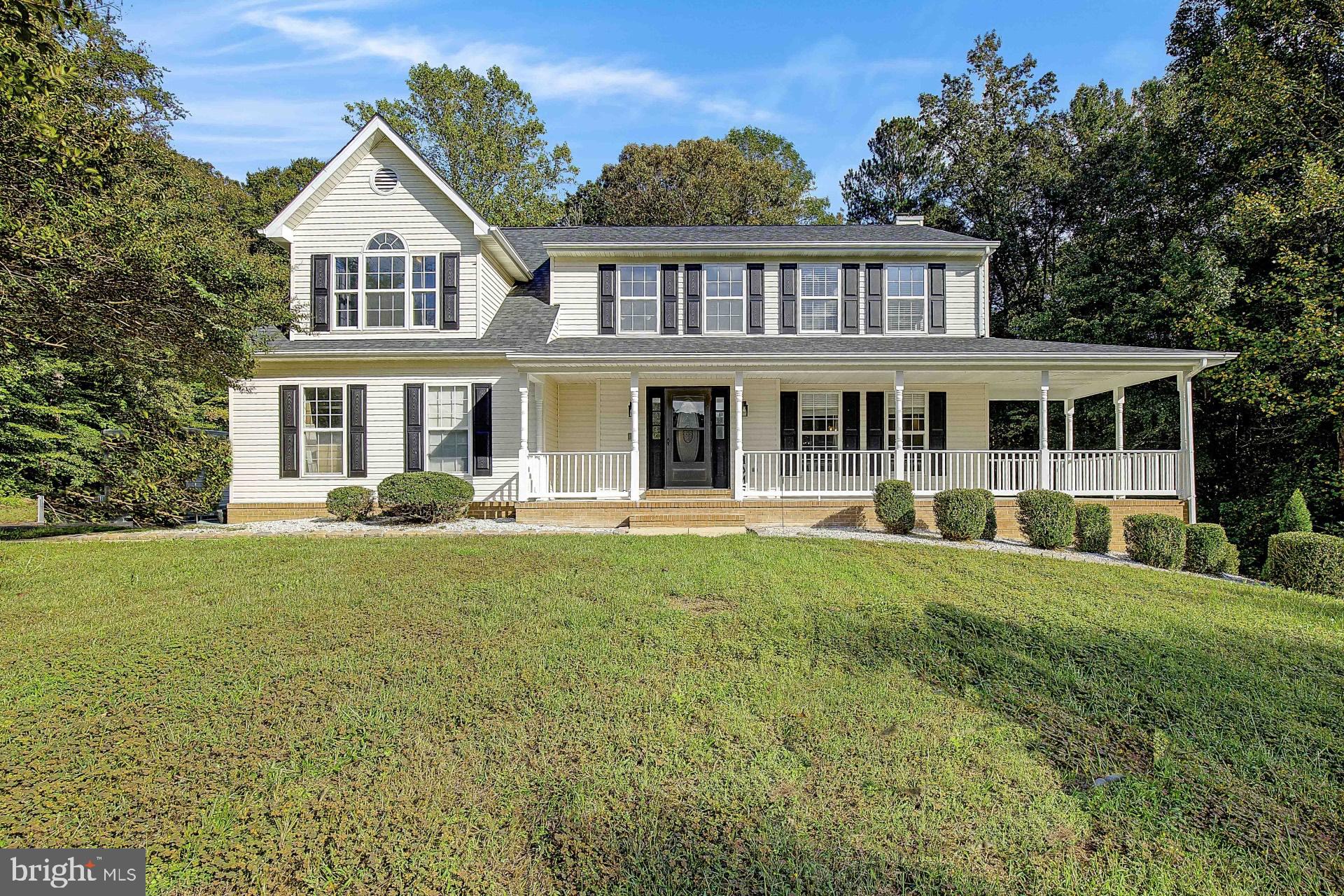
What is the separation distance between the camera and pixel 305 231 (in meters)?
13.2


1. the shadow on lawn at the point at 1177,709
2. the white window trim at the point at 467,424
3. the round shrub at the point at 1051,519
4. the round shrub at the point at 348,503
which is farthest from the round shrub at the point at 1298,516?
the round shrub at the point at 348,503

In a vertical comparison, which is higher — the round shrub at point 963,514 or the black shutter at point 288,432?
the black shutter at point 288,432

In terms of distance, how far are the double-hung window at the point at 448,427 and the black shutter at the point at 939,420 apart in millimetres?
10049

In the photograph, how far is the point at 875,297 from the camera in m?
14.1

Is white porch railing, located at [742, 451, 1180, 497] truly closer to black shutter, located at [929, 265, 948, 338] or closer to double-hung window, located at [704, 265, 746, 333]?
black shutter, located at [929, 265, 948, 338]

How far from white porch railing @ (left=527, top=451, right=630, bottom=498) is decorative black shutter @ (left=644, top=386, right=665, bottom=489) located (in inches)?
37.5

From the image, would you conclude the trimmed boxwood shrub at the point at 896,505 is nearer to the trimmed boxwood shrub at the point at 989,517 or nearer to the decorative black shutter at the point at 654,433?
the trimmed boxwood shrub at the point at 989,517

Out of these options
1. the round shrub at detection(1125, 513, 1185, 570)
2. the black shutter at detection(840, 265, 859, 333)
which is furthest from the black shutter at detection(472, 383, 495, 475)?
the round shrub at detection(1125, 513, 1185, 570)

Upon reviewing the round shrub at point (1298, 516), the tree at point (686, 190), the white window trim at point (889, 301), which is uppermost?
the tree at point (686, 190)

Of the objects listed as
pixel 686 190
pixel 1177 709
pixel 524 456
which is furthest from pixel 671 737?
pixel 686 190

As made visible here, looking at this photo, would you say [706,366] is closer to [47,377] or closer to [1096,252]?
[47,377]

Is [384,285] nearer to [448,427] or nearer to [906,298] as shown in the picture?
[448,427]

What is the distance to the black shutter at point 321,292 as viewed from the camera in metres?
13.1

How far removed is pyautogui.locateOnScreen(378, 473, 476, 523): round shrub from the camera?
11.1 metres
